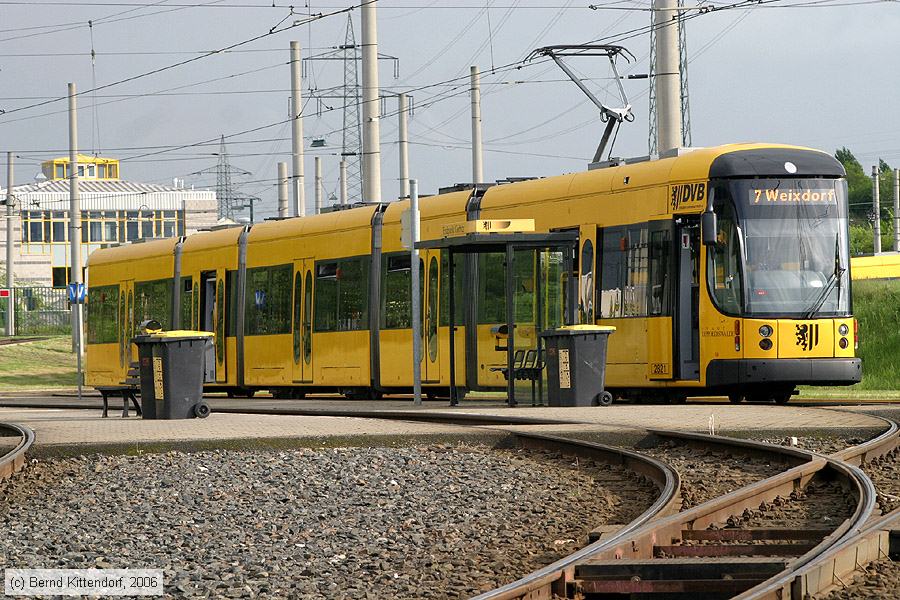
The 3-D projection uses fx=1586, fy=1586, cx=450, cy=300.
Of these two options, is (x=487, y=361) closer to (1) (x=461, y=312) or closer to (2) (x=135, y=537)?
(1) (x=461, y=312)

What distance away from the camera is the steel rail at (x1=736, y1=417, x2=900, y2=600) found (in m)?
6.25

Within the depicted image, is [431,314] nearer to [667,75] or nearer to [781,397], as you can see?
[667,75]

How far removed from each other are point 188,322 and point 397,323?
7.78m

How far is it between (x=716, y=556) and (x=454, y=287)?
15599mm

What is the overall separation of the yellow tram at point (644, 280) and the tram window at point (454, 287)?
0.10ft

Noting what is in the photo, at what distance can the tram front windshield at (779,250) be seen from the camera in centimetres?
1908

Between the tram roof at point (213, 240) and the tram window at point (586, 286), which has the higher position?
A: the tram roof at point (213, 240)

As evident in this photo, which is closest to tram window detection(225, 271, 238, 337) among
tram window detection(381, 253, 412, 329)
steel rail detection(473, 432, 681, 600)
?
tram window detection(381, 253, 412, 329)

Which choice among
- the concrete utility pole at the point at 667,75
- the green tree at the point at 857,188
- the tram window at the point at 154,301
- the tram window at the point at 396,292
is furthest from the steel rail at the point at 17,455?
the green tree at the point at 857,188

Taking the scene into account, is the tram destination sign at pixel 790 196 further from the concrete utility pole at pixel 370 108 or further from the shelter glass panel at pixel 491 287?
the concrete utility pole at pixel 370 108

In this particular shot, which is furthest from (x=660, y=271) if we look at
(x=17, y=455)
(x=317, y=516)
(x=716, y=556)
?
(x=716, y=556)

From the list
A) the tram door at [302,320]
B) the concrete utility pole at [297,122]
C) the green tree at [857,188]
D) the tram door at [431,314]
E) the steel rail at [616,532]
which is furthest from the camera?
the green tree at [857,188]

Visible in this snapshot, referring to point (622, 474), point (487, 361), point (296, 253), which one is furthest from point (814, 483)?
point (296, 253)

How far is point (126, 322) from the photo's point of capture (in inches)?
1350
